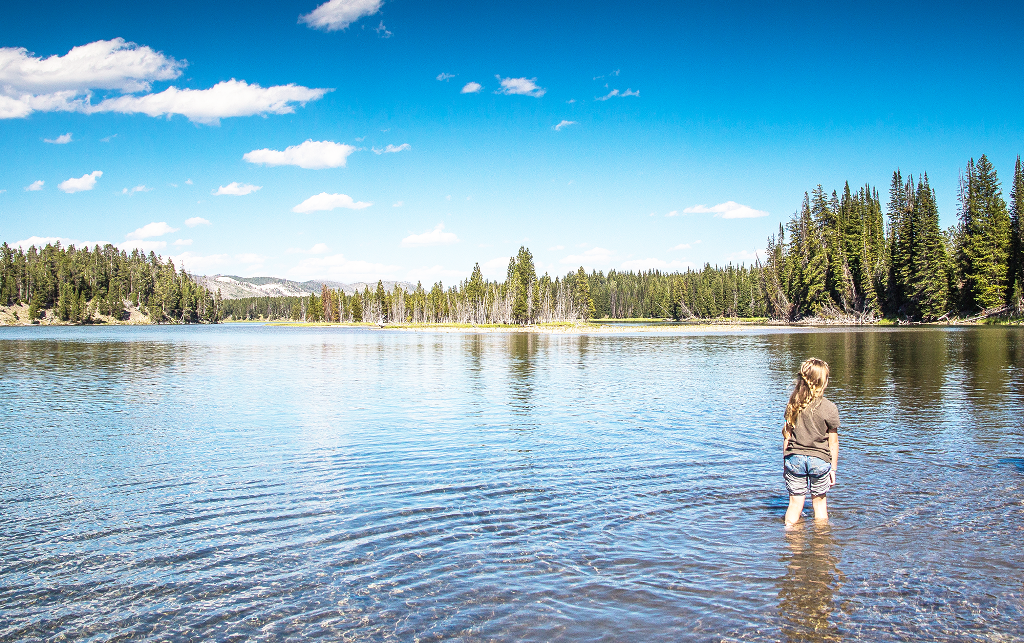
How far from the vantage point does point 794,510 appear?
9.76 m

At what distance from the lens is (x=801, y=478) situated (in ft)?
31.5

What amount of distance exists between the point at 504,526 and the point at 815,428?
5092 mm

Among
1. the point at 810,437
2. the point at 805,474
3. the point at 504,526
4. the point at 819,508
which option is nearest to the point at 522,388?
the point at 504,526

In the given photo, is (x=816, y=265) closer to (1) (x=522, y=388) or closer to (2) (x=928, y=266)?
(2) (x=928, y=266)

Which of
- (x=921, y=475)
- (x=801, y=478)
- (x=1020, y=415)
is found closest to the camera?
(x=801, y=478)

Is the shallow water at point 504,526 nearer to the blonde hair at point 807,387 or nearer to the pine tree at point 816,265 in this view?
the blonde hair at point 807,387

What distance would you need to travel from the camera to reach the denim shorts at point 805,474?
9344 millimetres

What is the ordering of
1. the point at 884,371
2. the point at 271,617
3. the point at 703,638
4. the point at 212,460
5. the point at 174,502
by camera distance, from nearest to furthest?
the point at 703,638 < the point at 271,617 < the point at 174,502 < the point at 212,460 < the point at 884,371

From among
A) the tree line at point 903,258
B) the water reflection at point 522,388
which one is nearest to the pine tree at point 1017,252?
the tree line at point 903,258

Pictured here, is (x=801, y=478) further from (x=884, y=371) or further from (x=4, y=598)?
(x=884, y=371)

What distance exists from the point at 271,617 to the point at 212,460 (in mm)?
9790

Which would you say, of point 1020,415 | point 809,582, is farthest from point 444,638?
point 1020,415

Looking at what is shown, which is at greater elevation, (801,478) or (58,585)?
(801,478)

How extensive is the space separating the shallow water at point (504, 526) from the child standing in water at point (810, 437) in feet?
2.38
